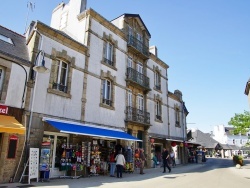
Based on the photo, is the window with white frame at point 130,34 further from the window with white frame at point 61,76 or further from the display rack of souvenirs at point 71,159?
the display rack of souvenirs at point 71,159

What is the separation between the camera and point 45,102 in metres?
10.7

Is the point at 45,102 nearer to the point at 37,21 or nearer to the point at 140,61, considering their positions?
the point at 37,21

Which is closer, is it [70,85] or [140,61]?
[70,85]

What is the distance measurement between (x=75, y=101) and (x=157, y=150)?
11.2 m

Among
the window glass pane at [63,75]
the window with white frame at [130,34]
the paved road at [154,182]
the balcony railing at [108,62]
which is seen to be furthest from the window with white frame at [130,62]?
the paved road at [154,182]

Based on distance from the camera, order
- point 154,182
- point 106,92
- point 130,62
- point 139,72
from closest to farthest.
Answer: point 154,182, point 106,92, point 130,62, point 139,72

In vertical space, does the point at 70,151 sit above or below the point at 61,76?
below

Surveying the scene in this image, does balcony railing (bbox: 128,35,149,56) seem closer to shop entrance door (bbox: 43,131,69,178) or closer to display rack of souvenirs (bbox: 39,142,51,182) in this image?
shop entrance door (bbox: 43,131,69,178)

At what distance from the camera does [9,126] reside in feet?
26.7

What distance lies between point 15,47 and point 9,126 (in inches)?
173

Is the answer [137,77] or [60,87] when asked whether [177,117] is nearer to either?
[137,77]

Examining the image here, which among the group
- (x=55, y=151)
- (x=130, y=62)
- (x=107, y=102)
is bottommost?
(x=55, y=151)

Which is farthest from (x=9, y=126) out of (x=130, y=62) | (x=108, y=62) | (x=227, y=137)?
(x=227, y=137)

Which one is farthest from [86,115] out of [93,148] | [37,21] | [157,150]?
[157,150]
